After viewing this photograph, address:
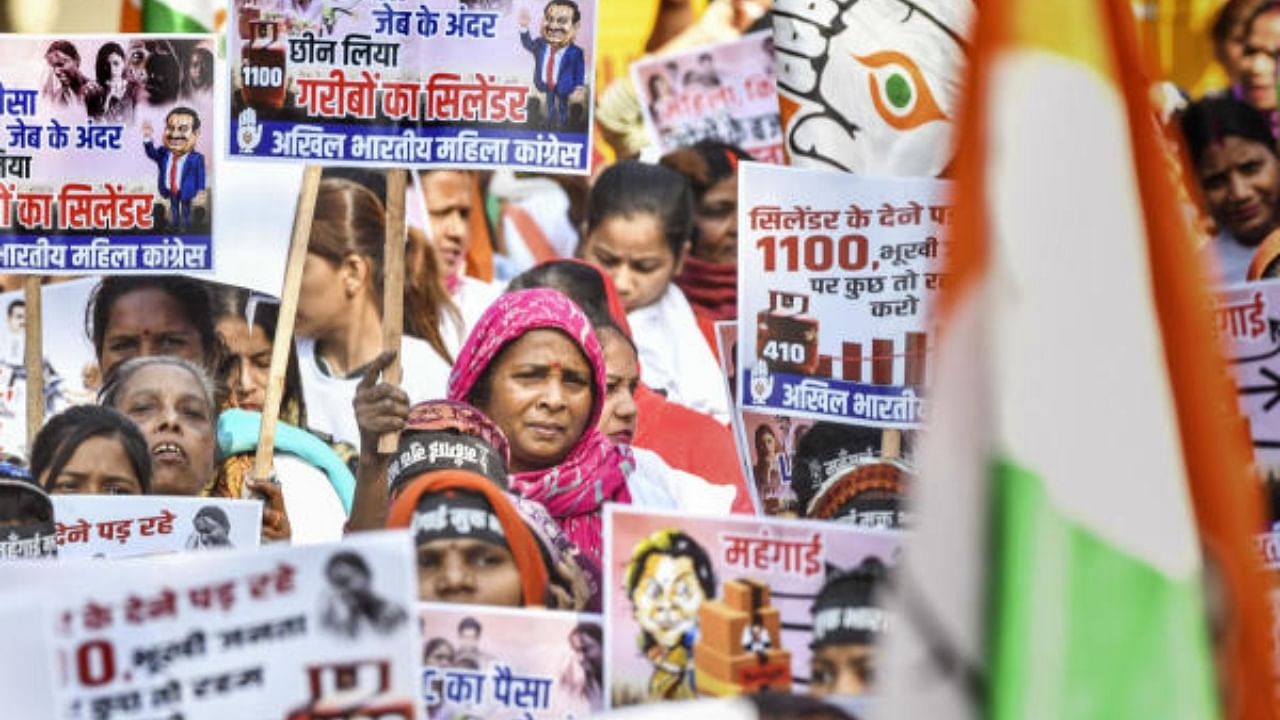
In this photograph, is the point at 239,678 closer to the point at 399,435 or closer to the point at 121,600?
the point at 121,600

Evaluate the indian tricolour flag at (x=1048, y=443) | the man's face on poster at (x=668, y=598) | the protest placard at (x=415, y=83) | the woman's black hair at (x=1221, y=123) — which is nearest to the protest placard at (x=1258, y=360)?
the woman's black hair at (x=1221, y=123)

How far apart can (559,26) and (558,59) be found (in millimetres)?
45

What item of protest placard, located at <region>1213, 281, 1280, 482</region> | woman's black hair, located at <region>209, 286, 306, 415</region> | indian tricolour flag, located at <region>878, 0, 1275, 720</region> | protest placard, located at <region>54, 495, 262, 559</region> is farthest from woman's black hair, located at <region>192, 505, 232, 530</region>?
indian tricolour flag, located at <region>878, 0, 1275, 720</region>

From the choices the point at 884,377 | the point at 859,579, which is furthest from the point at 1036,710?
the point at 884,377

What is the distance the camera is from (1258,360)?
2939mm

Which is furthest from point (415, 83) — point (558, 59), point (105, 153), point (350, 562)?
point (350, 562)

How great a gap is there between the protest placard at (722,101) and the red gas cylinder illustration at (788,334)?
10.8 inches

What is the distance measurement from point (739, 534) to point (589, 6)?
75 centimetres

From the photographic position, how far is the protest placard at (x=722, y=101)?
10.3 ft

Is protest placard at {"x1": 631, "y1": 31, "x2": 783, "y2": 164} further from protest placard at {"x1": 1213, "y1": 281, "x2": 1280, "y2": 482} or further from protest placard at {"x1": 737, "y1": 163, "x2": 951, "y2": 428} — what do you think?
protest placard at {"x1": 1213, "y1": 281, "x2": 1280, "y2": 482}

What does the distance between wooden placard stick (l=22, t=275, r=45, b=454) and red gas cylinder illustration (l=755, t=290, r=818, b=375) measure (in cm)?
99

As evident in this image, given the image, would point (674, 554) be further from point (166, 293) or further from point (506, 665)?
point (166, 293)

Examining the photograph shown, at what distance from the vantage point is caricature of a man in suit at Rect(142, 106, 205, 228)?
2963 mm

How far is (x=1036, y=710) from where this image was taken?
5.16 ft
